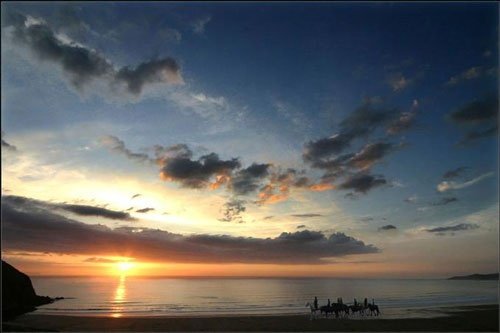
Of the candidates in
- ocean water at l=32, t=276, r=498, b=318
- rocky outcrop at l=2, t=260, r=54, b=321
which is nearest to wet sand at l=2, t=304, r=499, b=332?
ocean water at l=32, t=276, r=498, b=318

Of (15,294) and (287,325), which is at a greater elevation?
(287,325)

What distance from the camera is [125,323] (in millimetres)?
34906

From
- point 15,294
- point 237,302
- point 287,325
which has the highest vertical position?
point 287,325

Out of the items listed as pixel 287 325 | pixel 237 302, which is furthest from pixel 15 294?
pixel 287 325

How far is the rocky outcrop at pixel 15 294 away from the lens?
158ft

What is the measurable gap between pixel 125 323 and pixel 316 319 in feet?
59.9

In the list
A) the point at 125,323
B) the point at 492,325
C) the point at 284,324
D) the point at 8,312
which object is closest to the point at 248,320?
the point at 284,324

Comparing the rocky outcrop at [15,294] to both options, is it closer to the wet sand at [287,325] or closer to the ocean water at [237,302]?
the ocean water at [237,302]

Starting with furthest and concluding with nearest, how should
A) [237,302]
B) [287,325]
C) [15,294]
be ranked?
[237,302], [15,294], [287,325]

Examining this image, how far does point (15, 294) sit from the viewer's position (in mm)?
53812

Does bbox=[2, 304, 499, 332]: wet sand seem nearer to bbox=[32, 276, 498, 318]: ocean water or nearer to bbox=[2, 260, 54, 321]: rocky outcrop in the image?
bbox=[32, 276, 498, 318]: ocean water

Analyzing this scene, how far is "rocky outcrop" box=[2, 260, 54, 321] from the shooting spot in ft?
158

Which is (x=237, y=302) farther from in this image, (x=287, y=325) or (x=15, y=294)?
(x=287, y=325)

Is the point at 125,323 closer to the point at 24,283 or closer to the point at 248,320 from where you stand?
the point at 248,320
